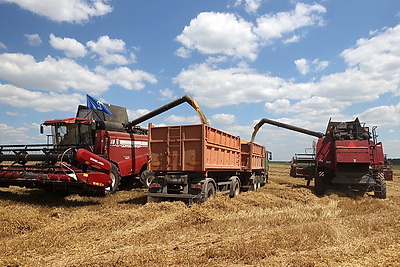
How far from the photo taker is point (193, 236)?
5.88 metres

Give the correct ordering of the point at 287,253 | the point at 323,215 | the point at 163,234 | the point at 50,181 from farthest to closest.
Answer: the point at 50,181, the point at 323,215, the point at 163,234, the point at 287,253

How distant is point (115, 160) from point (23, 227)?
20.8 feet

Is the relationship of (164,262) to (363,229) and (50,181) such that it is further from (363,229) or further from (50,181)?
(50,181)

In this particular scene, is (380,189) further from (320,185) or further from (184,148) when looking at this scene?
(184,148)

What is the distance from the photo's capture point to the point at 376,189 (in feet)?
43.1

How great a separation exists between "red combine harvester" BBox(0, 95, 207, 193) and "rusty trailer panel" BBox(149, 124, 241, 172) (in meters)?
1.61

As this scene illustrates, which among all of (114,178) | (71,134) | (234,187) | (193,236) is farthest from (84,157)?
(234,187)

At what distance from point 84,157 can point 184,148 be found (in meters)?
Result: 2.93

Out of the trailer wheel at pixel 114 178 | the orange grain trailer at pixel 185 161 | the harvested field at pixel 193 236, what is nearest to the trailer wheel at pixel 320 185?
the harvested field at pixel 193 236

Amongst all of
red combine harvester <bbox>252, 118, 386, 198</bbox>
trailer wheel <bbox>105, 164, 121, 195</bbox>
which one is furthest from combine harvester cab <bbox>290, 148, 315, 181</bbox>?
trailer wheel <bbox>105, 164, 121, 195</bbox>

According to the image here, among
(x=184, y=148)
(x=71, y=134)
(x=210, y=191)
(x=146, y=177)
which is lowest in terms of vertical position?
(x=210, y=191)

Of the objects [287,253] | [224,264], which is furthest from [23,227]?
[287,253]

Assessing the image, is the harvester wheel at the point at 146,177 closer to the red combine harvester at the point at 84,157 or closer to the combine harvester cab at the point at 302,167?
the red combine harvester at the point at 84,157

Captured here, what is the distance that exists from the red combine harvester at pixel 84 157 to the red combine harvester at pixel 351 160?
5.69 meters
